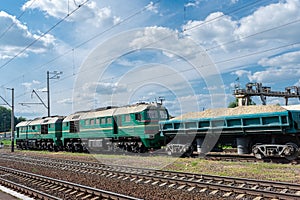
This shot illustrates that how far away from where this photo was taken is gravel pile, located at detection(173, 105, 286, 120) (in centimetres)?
1560

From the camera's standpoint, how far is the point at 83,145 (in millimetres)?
28516

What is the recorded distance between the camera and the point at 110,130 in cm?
2438

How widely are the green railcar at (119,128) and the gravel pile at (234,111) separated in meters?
2.90

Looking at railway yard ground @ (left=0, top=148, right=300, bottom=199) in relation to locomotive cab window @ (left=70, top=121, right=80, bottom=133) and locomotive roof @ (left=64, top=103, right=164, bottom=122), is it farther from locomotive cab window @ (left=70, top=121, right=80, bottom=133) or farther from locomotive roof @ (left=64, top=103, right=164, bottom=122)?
locomotive cab window @ (left=70, top=121, right=80, bottom=133)

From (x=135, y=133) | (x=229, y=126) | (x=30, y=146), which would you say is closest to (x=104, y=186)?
(x=229, y=126)

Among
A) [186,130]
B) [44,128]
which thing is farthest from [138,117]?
[44,128]

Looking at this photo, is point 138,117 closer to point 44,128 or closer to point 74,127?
point 74,127

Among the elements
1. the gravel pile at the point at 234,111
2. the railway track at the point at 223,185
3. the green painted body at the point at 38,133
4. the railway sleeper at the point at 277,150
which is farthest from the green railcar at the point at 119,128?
the railway track at the point at 223,185

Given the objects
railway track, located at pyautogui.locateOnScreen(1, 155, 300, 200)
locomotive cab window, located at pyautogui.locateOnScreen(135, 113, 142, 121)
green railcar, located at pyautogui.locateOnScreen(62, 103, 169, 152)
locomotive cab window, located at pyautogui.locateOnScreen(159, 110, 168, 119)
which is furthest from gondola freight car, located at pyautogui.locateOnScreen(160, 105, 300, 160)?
railway track, located at pyautogui.locateOnScreen(1, 155, 300, 200)

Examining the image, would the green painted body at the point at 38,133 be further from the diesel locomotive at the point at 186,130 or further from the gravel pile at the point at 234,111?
the gravel pile at the point at 234,111

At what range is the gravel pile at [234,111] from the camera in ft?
51.2

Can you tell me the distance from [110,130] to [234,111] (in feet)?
34.9

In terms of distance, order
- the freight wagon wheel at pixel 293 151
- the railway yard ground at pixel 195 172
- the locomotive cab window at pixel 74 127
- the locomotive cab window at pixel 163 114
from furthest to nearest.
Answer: the locomotive cab window at pixel 74 127 → the locomotive cab window at pixel 163 114 → the freight wagon wheel at pixel 293 151 → the railway yard ground at pixel 195 172

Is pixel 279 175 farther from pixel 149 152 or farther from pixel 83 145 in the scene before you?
pixel 83 145
